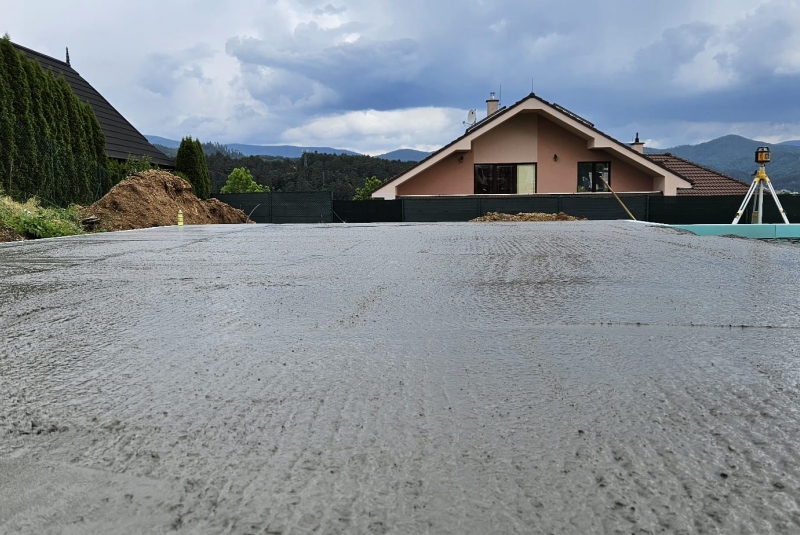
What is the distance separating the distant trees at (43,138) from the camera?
12586 millimetres

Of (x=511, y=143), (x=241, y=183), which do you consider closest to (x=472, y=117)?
(x=511, y=143)

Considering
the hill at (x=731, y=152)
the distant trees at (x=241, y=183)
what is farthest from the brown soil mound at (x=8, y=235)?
the hill at (x=731, y=152)

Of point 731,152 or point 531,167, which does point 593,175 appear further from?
point 731,152

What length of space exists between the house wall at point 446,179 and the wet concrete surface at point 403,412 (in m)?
19.4

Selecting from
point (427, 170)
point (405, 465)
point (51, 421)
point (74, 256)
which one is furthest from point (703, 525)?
point (427, 170)

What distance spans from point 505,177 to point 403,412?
2195cm

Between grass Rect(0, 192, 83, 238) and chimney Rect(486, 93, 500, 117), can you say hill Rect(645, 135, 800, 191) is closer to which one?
chimney Rect(486, 93, 500, 117)

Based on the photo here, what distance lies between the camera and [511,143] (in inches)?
886

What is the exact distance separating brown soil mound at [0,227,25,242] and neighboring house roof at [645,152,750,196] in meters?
21.9

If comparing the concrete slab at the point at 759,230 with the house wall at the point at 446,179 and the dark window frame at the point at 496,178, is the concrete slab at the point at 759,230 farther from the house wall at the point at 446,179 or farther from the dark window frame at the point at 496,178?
the house wall at the point at 446,179

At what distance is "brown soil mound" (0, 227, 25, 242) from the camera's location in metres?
7.95

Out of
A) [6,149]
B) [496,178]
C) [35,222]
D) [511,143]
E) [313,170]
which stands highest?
[313,170]

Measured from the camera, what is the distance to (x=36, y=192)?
13.1m

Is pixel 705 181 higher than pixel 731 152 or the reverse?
the reverse
